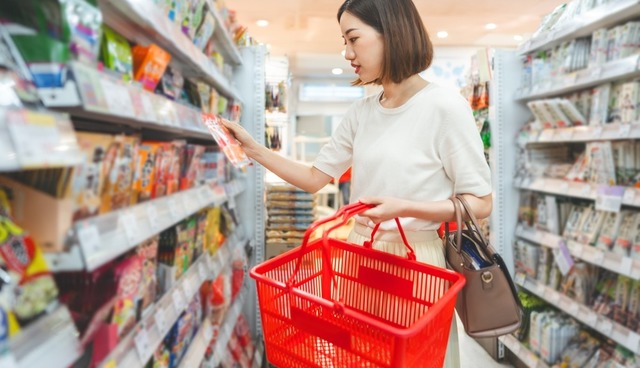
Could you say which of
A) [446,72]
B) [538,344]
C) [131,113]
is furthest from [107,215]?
[446,72]

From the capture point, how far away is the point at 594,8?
2.18 metres

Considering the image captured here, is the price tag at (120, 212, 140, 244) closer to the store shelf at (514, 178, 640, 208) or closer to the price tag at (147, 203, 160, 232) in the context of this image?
the price tag at (147, 203, 160, 232)

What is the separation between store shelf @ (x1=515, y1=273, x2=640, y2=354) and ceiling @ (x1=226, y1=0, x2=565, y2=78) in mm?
3522

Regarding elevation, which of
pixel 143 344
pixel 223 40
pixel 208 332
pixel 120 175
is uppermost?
pixel 223 40

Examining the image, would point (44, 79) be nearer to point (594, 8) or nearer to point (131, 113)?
point (131, 113)

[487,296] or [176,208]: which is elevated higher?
[176,208]

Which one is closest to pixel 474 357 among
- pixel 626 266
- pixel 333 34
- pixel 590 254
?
pixel 590 254

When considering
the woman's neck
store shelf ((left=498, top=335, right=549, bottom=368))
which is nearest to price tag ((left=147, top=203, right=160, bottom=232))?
the woman's neck

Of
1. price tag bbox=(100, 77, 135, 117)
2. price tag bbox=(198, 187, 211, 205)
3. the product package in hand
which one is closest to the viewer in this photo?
price tag bbox=(100, 77, 135, 117)

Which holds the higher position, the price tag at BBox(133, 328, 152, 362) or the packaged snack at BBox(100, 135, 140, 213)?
the packaged snack at BBox(100, 135, 140, 213)

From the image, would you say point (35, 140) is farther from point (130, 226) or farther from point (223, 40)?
point (223, 40)

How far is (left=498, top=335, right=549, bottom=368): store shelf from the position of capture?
8.14 feet

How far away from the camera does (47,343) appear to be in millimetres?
688

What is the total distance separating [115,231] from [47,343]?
0.24m
